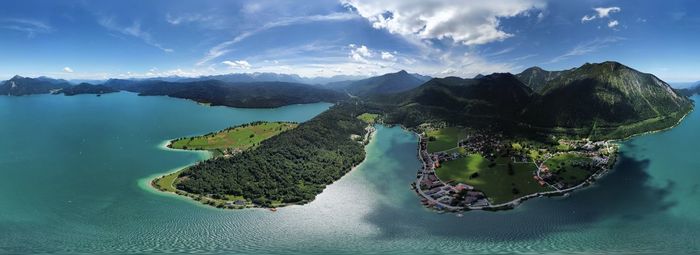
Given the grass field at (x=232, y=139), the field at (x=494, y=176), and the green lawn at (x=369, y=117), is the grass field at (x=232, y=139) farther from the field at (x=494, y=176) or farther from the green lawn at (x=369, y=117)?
the field at (x=494, y=176)

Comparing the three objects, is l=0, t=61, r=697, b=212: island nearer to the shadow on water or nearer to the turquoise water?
the shadow on water

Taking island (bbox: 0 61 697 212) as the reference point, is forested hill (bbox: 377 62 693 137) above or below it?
above

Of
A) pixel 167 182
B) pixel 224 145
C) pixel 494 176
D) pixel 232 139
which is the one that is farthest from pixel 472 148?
pixel 232 139

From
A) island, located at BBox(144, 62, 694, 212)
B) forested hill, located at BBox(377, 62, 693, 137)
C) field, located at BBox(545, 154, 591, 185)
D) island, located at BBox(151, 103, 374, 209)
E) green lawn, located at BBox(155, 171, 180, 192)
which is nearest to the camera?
island, located at BBox(151, 103, 374, 209)

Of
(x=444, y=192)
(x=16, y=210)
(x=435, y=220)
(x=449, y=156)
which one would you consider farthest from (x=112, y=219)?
(x=449, y=156)

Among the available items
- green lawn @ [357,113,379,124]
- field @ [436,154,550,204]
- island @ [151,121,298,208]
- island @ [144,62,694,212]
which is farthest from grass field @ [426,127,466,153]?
island @ [151,121,298,208]

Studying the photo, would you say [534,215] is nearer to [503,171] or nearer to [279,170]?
[503,171]
